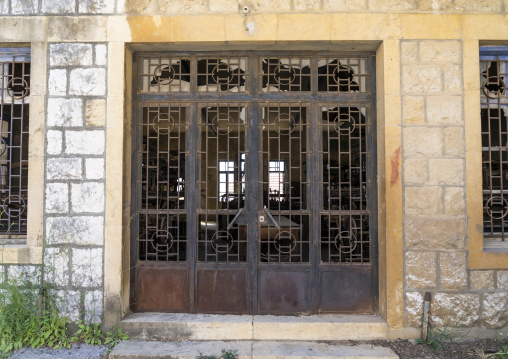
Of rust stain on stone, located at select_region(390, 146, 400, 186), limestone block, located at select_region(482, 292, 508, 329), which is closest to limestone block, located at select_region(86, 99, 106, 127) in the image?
rust stain on stone, located at select_region(390, 146, 400, 186)

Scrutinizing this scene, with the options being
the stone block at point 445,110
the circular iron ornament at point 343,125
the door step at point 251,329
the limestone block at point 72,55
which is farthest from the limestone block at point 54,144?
the stone block at point 445,110

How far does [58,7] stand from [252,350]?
4.05 metres

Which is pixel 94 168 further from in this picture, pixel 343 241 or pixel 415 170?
pixel 415 170

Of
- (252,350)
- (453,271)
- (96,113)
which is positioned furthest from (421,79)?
(96,113)

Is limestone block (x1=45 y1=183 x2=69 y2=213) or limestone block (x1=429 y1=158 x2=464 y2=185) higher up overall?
limestone block (x1=429 y1=158 x2=464 y2=185)

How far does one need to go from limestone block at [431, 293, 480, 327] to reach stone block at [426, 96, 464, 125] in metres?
1.77

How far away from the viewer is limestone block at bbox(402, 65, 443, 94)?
3875mm

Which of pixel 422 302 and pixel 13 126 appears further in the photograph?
pixel 13 126

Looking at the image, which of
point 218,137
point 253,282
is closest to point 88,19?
point 218,137

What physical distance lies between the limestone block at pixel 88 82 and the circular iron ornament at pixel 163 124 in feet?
1.98

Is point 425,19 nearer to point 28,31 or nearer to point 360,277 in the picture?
point 360,277

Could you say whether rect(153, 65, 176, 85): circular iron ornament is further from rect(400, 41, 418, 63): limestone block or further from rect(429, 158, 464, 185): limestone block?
rect(429, 158, 464, 185): limestone block

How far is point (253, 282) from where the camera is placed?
13.3 ft

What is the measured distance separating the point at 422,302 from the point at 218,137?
8.85ft
